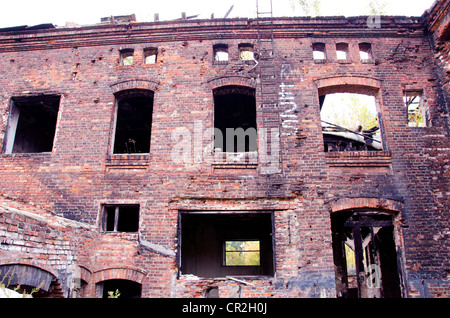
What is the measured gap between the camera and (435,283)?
675cm

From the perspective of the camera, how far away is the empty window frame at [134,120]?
365 inches

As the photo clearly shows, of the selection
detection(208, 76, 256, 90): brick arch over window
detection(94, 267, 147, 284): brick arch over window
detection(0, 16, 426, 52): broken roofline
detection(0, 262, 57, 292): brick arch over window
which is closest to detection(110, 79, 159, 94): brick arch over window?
detection(0, 16, 426, 52): broken roofline

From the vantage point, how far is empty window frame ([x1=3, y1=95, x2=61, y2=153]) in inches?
344

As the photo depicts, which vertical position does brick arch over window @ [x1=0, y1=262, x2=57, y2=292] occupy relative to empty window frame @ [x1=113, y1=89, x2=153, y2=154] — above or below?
below

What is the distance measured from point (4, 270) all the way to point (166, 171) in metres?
3.82

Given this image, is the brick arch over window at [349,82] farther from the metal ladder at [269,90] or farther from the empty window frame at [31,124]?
the empty window frame at [31,124]

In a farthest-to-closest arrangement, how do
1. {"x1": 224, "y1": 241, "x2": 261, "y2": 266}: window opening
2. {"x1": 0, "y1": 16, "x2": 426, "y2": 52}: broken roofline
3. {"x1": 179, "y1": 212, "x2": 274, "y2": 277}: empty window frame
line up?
{"x1": 224, "y1": 241, "x2": 261, "y2": 266}: window opening
{"x1": 179, "y1": 212, "x2": 274, "y2": 277}: empty window frame
{"x1": 0, "y1": 16, "x2": 426, "y2": 52}: broken roofline

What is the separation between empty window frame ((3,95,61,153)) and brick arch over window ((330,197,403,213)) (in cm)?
829

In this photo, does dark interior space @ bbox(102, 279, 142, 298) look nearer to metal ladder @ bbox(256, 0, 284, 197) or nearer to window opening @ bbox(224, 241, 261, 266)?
metal ladder @ bbox(256, 0, 284, 197)

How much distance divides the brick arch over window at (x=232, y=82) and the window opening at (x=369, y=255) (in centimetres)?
517

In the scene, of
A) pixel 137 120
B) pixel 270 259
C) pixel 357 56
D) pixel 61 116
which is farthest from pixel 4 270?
pixel 357 56

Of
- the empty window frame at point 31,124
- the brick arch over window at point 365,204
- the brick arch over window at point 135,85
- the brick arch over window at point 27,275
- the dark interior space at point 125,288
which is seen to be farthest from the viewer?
the dark interior space at point 125,288

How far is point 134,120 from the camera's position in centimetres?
1146

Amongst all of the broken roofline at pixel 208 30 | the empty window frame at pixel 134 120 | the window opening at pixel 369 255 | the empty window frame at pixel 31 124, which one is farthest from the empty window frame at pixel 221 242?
the broken roofline at pixel 208 30
